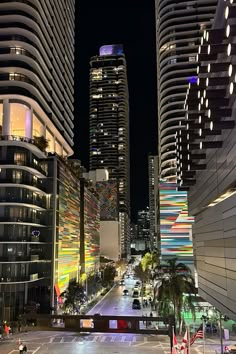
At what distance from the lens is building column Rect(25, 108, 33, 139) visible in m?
71.4

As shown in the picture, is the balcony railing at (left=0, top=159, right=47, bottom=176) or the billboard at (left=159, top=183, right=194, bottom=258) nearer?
the balcony railing at (left=0, top=159, right=47, bottom=176)

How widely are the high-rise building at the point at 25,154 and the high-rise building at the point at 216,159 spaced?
1314 inches

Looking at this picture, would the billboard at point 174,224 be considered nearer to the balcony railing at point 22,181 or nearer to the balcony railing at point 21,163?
the balcony railing at point 22,181

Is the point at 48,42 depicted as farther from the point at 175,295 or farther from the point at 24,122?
the point at 175,295

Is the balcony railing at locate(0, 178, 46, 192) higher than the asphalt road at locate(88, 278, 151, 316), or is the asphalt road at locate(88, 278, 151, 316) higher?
the balcony railing at locate(0, 178, 46, 192)

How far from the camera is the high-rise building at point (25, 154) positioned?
6319 cm

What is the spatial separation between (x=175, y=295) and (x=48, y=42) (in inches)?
2226

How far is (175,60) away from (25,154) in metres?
75.7

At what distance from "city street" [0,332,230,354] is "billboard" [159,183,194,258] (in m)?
53.6

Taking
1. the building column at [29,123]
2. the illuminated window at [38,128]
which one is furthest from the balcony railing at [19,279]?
the illuminated window at [38,128]

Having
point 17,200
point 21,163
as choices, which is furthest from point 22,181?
point 17,200

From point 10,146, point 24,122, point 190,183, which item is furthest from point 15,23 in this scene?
point 190,183

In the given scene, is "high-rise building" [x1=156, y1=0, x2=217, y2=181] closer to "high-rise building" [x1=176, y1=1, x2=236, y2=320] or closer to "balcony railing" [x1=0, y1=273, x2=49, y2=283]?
"balcony railing" [x1=0, y1=273, x2=49, y2=283]

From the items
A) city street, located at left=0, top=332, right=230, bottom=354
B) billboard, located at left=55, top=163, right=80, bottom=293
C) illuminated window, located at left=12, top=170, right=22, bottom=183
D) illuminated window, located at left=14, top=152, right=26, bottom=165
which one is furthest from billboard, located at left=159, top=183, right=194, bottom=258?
city street, located at left=0, top=332, right=230, bottom=354
